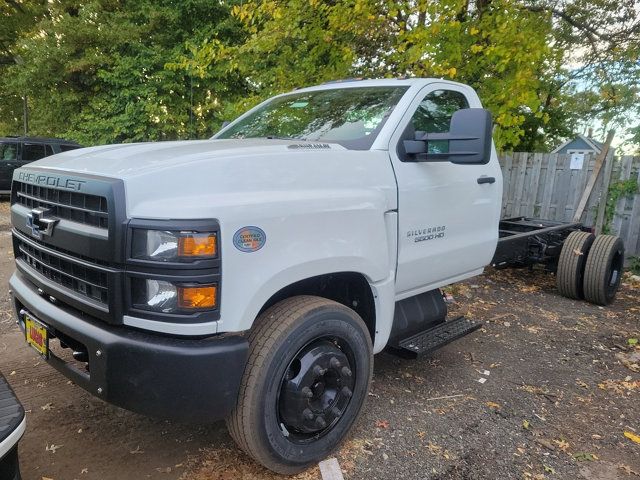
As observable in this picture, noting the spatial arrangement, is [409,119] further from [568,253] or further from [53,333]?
[568,253]

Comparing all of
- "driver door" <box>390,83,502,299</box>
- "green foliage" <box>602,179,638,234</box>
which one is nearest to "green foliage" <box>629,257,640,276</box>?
"green foliage" <box>602,179,638,234</box>

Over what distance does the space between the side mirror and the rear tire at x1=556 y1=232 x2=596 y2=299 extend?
12.5 ft

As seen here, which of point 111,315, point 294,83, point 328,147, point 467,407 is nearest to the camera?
point 111,315

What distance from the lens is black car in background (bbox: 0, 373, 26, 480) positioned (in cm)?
181

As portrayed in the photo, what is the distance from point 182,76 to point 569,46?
457 inches

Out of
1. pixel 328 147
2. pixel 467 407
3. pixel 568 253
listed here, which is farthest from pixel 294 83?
pixel 467 407

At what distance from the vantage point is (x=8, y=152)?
14.6 m

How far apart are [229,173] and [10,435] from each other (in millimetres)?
1310

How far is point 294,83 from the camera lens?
772cm

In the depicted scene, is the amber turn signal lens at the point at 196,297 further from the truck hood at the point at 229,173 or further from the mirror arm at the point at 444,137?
the mirror arm at the point at 444,137

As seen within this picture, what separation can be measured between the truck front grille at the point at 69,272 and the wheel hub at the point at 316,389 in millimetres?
946

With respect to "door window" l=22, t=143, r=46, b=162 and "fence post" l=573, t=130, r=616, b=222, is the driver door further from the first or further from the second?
"door window" l=22, t=143, r=46, b=162

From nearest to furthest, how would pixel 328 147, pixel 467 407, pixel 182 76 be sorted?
pixel 328 147 < pixel 467 407 < pixel 182 76

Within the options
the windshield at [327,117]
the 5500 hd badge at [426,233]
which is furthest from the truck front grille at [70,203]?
the 5500 hd badge at [426,233]
